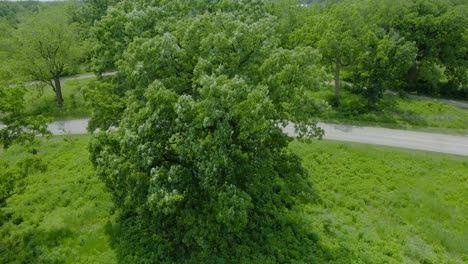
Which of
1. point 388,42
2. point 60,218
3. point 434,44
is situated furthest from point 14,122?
point 434,44

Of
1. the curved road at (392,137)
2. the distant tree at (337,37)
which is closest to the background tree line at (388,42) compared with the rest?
the distant tree at (337,37)

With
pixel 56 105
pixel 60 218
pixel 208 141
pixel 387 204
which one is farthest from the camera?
pixel 56 105

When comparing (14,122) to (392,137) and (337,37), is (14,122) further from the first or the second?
(337,37)

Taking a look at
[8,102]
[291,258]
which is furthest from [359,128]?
[8,102]

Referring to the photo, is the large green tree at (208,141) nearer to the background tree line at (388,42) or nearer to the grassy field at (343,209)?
the grassy field at (343,209)

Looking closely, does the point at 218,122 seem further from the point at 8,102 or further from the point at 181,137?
the point at 8,102
